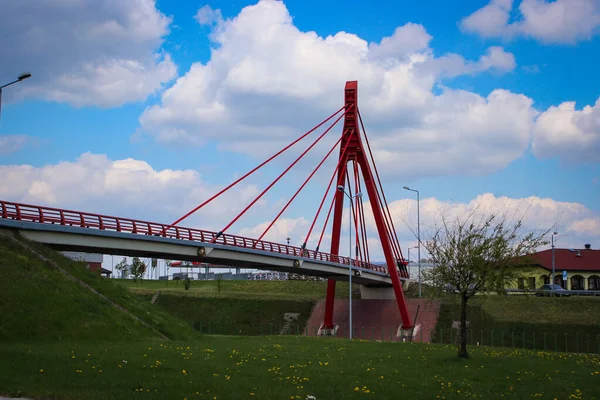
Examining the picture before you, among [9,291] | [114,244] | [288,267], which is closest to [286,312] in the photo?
[288,267]

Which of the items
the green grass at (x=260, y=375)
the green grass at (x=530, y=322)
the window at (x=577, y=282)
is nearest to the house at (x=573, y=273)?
the window at (x=577, y=282)

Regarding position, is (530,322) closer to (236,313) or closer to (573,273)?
(236,313)

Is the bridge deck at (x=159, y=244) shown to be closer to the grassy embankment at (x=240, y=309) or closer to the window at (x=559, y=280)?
the grassy embankment at (x=240, y=309)

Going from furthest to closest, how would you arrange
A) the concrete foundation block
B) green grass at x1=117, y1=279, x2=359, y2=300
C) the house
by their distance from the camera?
1. the house
2. green grass at x1=117, y1=279, x2=359, y2=300
3. the concrete foundation block

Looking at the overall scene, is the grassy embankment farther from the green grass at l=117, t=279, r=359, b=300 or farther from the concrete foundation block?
the concrete foundation block

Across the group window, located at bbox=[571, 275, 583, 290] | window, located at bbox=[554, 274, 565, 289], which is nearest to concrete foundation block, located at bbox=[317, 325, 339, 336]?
window, located at bbox=[554, 274, 565, 289]

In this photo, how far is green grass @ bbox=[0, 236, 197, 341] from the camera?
78.9 ft

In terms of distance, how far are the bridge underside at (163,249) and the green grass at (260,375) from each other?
448 inches

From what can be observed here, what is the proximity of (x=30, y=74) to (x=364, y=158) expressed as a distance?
1355 inches

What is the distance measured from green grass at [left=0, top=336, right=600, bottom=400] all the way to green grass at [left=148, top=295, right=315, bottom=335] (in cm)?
3693

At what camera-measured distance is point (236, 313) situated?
6588 centimetres

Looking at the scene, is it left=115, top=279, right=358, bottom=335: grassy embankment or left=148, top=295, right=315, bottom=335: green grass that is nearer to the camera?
left=148, top=295, right=315, bottom=335: green grass

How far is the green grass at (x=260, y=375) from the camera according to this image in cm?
1484

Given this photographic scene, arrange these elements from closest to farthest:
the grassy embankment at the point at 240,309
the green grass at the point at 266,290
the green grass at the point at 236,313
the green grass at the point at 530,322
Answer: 1. the green grass at the point at 530,322
2. the green grass at the point at 236,313
3. the grassy embankment at the point at 240,309
4. the green grass at the point at 266,290
